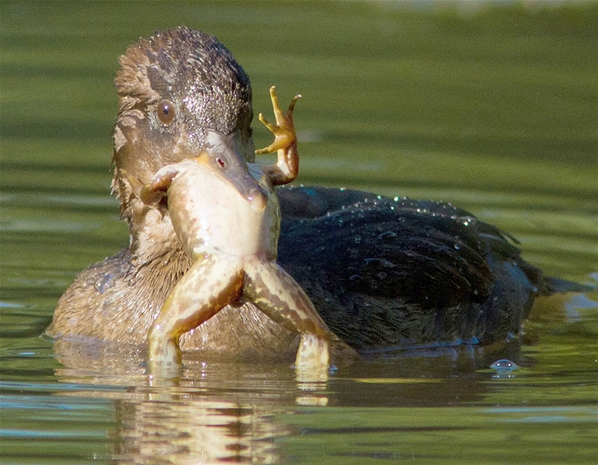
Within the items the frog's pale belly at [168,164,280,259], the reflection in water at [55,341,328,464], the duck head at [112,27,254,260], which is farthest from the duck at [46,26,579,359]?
the frog's pale belly at [168,164,280,259]

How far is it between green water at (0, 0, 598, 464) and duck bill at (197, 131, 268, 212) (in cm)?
95

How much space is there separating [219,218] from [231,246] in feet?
0.46

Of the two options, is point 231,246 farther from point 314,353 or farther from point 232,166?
point 314,353

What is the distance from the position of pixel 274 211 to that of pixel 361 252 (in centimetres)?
183

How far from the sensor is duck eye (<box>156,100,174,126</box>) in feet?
25.0

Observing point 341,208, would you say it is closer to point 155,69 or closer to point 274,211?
point 155,69

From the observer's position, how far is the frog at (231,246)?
22.2ft

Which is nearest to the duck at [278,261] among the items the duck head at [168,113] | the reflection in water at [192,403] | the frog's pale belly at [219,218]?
the duck head at [168,113]

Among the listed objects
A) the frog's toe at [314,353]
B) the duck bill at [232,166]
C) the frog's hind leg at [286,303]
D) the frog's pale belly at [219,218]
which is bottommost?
the frog's toe at [314,353]

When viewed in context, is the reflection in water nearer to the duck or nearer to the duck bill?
the duck

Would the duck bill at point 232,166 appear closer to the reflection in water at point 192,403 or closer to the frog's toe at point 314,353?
the frog's toe at point 314,353

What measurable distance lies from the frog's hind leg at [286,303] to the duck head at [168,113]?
28.2 inches

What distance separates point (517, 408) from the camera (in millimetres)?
6934

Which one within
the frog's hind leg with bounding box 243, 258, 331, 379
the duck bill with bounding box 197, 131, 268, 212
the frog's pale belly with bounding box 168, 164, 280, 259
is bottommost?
the frog's hind leg with bounding box 243, 258, 331, 379
